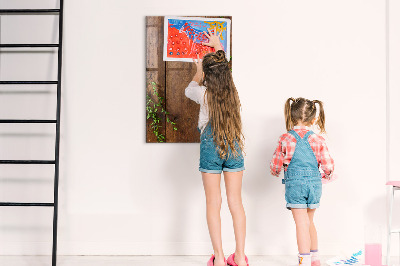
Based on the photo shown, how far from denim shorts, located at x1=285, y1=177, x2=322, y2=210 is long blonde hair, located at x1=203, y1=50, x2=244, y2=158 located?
1.29 ft

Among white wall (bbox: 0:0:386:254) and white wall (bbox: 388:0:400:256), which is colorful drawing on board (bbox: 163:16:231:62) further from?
white wall (bbox: 388:0:400:256)

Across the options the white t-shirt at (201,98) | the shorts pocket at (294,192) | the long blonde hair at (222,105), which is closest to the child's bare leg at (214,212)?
the long blonde hair at (222,105)

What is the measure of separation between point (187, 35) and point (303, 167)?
4.11ft

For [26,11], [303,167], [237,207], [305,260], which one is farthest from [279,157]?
[26,11]

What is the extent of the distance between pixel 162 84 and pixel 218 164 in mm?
816

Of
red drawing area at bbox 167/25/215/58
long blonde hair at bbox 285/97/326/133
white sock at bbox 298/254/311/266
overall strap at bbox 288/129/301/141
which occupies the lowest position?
white sock at bbox 298/254/311/266

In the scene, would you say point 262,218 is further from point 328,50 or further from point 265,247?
point 328,50

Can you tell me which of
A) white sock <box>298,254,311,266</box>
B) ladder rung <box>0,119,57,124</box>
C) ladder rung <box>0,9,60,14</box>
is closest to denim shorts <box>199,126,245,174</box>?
white sock <box>298,254,311,266</box>

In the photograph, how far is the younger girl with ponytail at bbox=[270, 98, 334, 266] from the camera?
2.78 metres

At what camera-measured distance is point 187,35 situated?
10.8 feet

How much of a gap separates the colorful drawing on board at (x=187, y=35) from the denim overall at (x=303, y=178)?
3.08 feet

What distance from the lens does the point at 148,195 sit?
3.30 metres

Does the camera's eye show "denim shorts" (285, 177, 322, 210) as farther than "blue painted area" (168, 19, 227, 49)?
No

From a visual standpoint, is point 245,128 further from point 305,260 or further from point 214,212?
point 305,260
